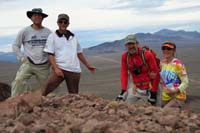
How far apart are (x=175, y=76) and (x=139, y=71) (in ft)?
1.85

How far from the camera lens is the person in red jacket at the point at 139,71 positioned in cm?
735

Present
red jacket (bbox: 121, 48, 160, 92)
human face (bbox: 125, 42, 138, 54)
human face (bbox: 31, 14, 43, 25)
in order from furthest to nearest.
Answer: human face (bbox: 31, 14, 43, 25) < red jacket (bbox: 121, 48, 160, 92) < human face (bbox: 125, 42, 138, 54)

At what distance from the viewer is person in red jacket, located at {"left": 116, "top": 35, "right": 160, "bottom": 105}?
735cm

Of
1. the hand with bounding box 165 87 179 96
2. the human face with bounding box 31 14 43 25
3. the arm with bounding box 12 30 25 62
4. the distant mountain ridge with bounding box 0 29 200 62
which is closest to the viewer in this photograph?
the hand with bounding box 165 87 179 96

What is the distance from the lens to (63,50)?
829 centimetres

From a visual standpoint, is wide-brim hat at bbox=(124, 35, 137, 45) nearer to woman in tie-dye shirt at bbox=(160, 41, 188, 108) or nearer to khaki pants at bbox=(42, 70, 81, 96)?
woman in tie-dye shirt at bbox=(160, 41, 188, 108)

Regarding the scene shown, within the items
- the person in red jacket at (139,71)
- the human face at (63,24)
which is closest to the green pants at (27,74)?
the human face at (63,24)

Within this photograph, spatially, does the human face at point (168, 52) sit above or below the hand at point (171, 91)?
above

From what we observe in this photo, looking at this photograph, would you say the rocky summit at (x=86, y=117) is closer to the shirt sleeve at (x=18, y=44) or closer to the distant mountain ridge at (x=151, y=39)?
the shirt sleeve at (x=18, y=44)

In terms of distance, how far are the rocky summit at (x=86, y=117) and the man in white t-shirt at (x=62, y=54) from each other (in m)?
0.72

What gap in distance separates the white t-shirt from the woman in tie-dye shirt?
164 centimetres

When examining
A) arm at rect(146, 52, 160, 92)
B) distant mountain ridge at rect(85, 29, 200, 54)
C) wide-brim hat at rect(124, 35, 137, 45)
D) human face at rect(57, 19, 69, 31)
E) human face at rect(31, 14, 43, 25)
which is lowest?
distant mountain ridge at rect(85, 29, 200, 54)

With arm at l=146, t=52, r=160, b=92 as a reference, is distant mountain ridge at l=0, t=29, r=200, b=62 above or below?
below

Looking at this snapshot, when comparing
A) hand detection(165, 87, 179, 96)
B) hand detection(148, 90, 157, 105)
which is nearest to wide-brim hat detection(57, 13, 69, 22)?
hand detection(148, 90, 157, 105)
